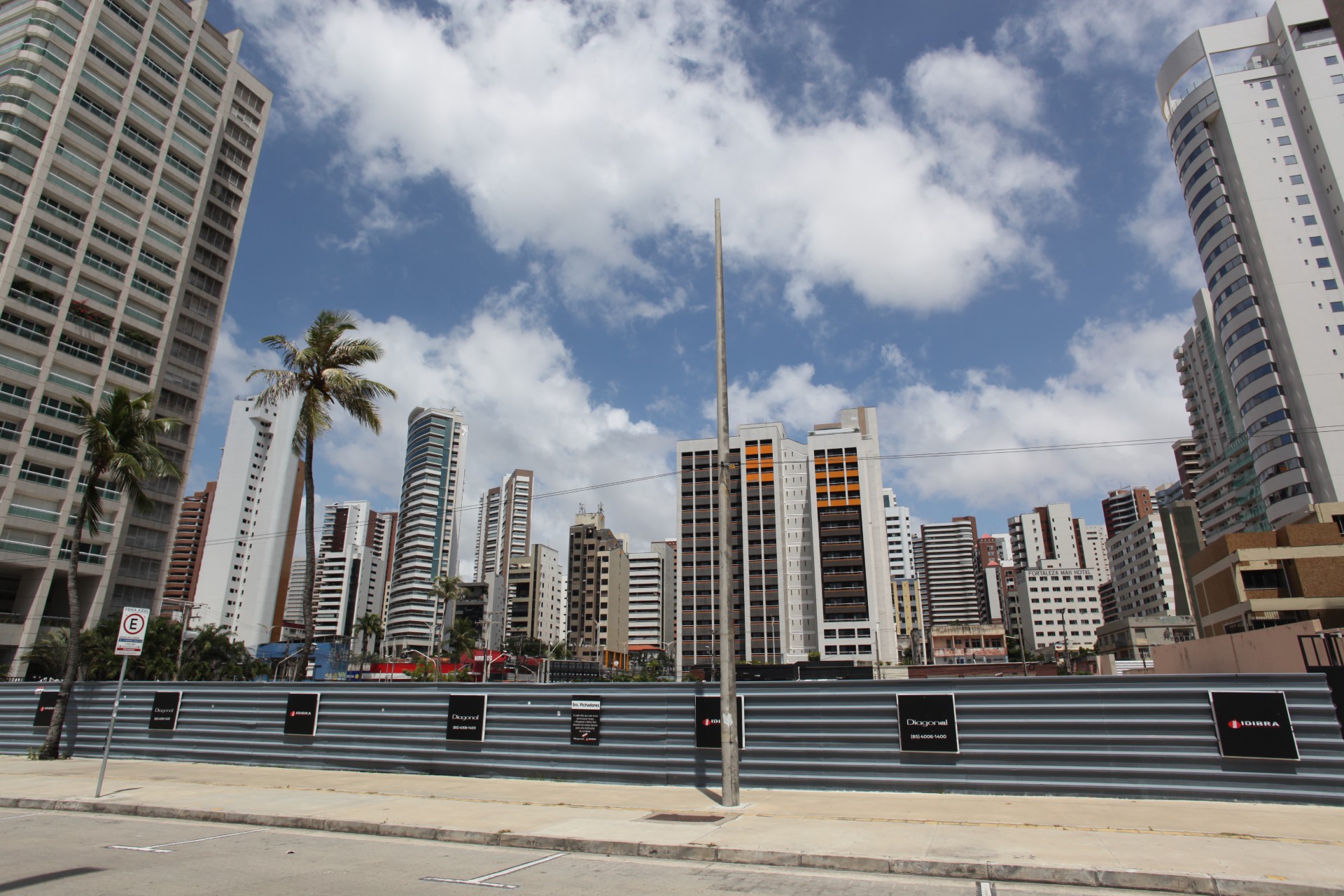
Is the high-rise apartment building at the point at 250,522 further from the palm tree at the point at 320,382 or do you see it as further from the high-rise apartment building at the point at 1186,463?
the high-rise apartment building at the point at 1186,463

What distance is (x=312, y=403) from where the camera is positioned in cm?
2088

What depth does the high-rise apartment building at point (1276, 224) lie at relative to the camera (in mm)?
78688

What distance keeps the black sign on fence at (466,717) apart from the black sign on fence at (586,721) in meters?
1.97

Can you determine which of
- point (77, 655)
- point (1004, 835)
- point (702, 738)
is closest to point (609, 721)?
point (702, 738)

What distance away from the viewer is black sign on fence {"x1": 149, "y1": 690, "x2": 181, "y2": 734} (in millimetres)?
17266

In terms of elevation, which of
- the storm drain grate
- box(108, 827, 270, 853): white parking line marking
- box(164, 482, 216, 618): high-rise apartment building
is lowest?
box(108, 827, 270, 853): white parking line marking

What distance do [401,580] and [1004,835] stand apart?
7228 inches

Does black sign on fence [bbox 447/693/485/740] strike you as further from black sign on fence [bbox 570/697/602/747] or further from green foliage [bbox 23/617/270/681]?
green foliage [bbox 23/617/270/681]

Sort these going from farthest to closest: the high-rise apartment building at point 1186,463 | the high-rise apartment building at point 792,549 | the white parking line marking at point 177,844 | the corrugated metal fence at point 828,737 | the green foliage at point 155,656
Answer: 1. the high-rise apartment building at point 1186,463
2. the high-rise apartment building at point 792,549
3. the green foliage at point 155,656
4. the corrugated metal fence at point 828,737
5. the white parking line marking at point 177,844

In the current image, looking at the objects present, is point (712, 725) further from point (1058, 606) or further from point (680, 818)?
point (1058, 606)

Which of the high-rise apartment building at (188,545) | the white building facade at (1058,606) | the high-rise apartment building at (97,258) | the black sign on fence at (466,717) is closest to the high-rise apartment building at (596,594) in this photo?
the high-rise apartment building at (188,545)

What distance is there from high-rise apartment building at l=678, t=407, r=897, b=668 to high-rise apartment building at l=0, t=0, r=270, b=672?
7591 centimetres

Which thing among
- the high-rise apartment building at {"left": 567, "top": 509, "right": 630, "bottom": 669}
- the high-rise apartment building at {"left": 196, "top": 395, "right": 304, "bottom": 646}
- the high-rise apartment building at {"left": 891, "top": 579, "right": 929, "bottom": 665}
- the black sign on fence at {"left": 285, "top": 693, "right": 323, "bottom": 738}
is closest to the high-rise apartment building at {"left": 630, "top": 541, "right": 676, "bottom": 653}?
the high-rise apartment building at {"left": 567, "top": 509, "right": 630, "bottom": 669}

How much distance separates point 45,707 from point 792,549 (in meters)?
113
